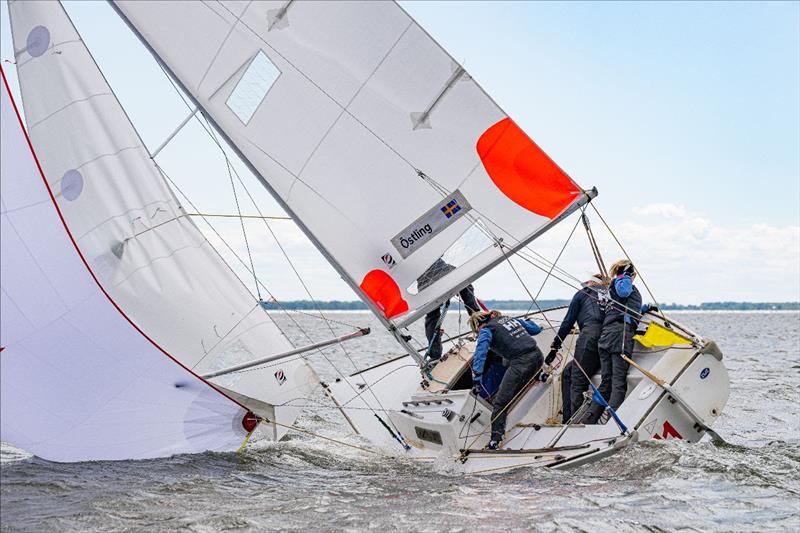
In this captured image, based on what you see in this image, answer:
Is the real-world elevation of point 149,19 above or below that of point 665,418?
above

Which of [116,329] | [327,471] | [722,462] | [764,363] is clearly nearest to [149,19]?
[116,329]

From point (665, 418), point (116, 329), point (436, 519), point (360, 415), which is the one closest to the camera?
point (436, 519)

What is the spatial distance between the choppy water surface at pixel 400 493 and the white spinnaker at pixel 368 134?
195 cm

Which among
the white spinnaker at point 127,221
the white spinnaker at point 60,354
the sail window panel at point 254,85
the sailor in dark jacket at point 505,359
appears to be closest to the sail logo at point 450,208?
the sailor in dark jacket at point 505,359

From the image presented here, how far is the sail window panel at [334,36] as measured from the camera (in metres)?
7.29

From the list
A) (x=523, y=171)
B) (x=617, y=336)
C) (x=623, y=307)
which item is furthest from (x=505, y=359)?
(x=523, y=171)

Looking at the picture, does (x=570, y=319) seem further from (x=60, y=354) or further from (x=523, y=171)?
(x=60, y=354)

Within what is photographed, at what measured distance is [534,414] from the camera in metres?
8.08

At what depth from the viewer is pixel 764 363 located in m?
19.3

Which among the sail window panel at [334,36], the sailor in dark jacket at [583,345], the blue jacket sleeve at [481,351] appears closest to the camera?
the sail window panel at [334,36]

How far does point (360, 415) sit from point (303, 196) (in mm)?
2993

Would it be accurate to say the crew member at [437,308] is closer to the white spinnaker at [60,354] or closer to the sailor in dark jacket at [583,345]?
the sailor in dark jacket at [583,345]

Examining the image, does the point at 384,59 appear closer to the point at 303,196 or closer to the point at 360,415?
the point at 303,196

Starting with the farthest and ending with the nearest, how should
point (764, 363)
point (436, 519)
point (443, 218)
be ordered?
point (764, 363), point (443, 218), point (436, 519)
